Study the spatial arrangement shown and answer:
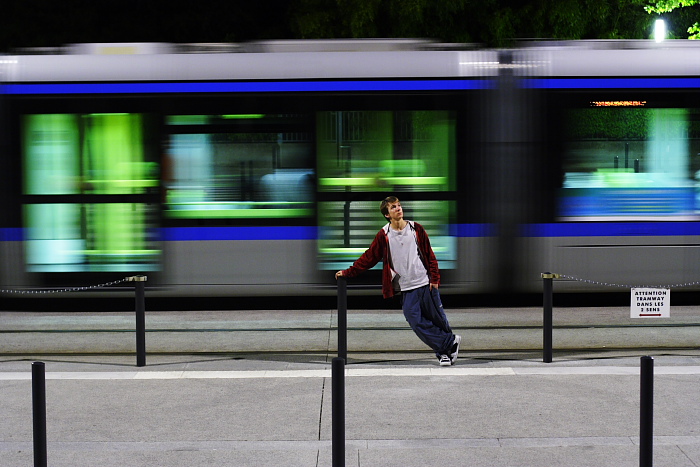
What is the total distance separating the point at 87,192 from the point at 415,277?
4.90 m

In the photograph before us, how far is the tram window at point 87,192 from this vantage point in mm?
11789

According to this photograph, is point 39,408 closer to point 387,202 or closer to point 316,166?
point 387,202

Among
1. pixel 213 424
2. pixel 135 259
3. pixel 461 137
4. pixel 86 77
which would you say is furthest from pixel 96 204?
pixel 213 424

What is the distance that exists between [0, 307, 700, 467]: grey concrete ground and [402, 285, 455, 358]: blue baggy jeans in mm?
287

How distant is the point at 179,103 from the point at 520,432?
679 centimetres

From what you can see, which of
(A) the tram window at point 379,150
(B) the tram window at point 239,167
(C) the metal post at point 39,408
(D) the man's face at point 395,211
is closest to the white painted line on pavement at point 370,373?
(D) the man's face at point 395,211

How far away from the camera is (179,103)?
11.8 m

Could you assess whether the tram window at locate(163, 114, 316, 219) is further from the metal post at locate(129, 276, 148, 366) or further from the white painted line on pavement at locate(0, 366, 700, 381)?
the white painted line on pavement at locate(0, 366, 700, 381)

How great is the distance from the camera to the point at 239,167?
38.7 feet

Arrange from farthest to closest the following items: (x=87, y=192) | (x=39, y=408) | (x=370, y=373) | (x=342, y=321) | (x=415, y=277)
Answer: (x=87, y=192) → (x=342, y=321) → (x=415, y=277) → (x=370, y=373) → (x=39, y=408)

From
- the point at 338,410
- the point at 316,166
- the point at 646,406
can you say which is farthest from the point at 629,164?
the point at 338,410

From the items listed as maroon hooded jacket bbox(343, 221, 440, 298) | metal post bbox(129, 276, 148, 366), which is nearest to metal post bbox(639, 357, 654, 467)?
maroon hooded jacket bbox(343, 221, 440, 298)

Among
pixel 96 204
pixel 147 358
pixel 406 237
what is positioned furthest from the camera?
pixel 96 204

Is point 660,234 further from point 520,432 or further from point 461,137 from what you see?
point 520,432
